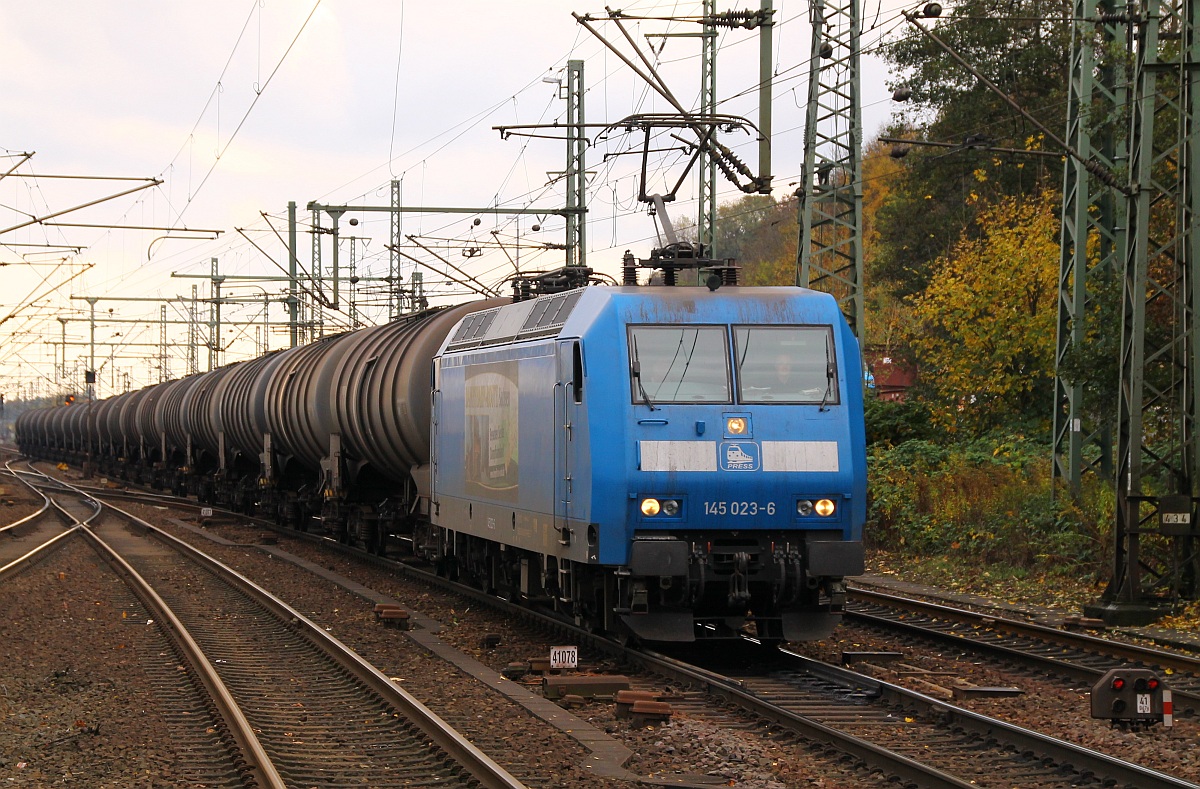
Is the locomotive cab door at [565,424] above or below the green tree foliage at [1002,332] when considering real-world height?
below

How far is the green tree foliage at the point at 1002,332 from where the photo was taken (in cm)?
2688

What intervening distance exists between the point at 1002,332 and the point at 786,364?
16.1 m

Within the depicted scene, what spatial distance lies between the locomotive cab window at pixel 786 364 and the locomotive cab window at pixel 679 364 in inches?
6.8

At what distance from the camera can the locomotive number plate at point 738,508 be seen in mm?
11852

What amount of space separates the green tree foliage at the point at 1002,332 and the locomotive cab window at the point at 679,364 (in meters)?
15.4

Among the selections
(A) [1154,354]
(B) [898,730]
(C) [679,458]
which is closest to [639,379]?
(C) [679,458]

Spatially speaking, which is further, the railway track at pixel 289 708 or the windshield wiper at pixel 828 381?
the windshield wiper at pixel 828 381

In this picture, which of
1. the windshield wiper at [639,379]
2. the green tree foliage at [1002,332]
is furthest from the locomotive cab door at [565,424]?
the green tree foliage at [1002,332]

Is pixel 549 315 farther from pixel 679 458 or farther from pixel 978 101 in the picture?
pixel 978 101

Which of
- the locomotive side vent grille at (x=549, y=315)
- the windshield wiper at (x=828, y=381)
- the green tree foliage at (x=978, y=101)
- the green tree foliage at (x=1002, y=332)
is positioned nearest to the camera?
the windshield wiper at (x=828, y=381)

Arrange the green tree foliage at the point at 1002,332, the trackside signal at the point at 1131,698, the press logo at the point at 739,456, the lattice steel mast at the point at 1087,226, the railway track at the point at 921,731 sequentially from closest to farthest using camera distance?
the railway track at the point at 921,731, the trackside signal at the point at 1131,698, the press logo at the point at 739,456, the lattice steel mast at the point at 1087,226, the green tree foliage at the point at 1002,332

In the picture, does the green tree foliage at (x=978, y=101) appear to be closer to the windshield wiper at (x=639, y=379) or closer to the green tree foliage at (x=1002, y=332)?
the green tree foliage at (x=1002, y=332)

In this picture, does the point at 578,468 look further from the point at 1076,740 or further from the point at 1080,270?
the point at 1080,270

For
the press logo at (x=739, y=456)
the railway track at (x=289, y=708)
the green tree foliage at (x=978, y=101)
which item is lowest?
the railway track at (x=289, y=708)
